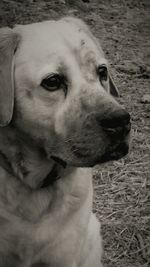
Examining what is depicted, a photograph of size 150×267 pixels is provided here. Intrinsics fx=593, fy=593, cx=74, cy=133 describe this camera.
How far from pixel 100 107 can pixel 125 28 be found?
167 inches

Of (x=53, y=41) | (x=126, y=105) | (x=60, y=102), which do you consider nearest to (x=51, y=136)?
(x=60, y=102)

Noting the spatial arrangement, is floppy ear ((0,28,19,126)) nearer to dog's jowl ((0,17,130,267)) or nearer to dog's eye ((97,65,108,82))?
dog's jowl ((0,17,130,267))

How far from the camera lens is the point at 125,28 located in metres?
6.74

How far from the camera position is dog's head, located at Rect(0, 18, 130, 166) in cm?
264

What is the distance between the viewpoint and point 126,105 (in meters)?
5.17

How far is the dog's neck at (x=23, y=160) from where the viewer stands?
2846mm

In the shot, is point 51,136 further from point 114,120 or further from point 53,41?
point 53,41

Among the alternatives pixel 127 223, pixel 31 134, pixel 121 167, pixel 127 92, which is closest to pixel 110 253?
pixel 127 223

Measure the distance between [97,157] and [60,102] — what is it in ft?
0.99

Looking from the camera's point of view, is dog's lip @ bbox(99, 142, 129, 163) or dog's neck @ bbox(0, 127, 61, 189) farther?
dog's neck @ bbox(0, 127, 61, 189)

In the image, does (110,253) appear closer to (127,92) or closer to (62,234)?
(62,234)

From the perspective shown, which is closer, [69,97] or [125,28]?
[69,97]

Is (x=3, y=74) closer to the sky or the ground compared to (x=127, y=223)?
closer to the sky

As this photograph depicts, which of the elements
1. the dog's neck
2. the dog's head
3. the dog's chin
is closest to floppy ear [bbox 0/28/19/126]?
the dog's head
